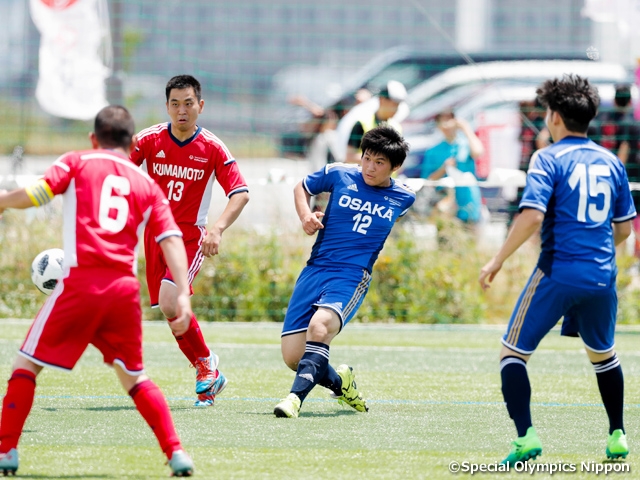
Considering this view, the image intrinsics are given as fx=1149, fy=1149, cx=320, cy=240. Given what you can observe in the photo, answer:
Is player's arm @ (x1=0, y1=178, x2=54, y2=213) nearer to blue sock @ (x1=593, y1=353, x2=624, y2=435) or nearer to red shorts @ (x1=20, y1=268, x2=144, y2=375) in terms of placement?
red shorts @ (x1=20, y1=268, x2=144, y2=375)

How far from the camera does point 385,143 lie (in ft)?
22.4

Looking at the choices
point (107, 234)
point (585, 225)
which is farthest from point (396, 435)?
point (107, 234)

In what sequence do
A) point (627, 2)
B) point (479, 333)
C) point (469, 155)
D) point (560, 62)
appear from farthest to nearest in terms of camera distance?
point (560, 62) → point (469, 155) → point (627, 2) → point (479, 333)

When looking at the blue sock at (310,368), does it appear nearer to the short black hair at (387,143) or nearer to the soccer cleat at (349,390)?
the soccer cleat at (349,390)

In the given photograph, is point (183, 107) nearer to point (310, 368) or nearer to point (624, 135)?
point (310, 368)

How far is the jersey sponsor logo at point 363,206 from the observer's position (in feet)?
23.0

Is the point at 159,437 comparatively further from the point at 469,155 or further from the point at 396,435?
the point at 469,155

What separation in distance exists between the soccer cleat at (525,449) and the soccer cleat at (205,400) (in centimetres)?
238

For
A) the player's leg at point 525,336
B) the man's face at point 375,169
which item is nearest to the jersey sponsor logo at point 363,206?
the man's face at point 375,169

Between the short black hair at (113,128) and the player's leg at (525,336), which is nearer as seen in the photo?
the short black hair at (113,128)

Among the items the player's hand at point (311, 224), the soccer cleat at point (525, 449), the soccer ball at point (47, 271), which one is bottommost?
the soccer cleat at point (525, 449)

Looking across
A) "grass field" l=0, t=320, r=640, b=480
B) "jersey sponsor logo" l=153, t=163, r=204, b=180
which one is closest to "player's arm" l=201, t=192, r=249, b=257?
"jersey sponsor logo" l=153, t=163, r=204, b=180

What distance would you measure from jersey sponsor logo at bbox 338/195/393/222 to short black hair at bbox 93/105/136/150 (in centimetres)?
223

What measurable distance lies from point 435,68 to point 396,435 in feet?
47.4
